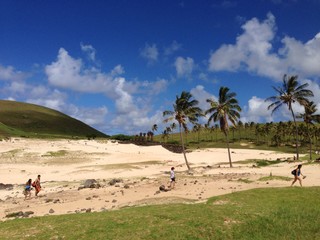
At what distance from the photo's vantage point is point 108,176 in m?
56.5

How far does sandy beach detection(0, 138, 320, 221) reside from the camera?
30.8 meters

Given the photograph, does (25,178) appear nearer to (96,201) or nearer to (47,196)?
(47,196)

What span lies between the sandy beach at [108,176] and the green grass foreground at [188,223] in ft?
19.1

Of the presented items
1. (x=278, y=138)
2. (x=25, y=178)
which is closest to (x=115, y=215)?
(x=25, y=178)

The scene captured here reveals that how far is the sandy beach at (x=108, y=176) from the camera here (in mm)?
30797

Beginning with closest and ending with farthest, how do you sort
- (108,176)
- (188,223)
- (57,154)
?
(188,223)
(108,176)
(57,154)

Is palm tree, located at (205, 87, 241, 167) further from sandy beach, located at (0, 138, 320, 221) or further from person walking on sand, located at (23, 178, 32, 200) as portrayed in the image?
person walking on sand, located at (23, 178, 32, 200)

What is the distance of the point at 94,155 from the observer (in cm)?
8288

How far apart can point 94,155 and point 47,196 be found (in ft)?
149

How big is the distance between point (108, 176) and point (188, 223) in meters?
38.7

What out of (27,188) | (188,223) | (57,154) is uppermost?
(57,154)

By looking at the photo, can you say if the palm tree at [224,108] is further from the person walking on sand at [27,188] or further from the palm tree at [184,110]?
the person walking on sand at [27,188]

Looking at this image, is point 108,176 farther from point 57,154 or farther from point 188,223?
point 188,223

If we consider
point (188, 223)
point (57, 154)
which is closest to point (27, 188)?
point (188, 223)
